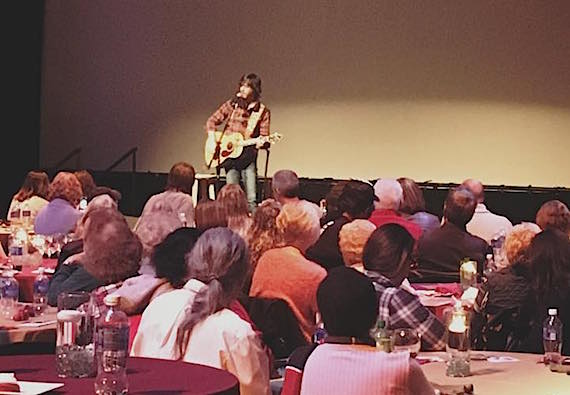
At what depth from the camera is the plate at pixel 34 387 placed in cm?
329

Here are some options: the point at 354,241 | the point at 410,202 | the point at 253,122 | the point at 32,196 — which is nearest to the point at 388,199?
the point at 410,202

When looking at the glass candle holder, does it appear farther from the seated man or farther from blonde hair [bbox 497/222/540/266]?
the seated man

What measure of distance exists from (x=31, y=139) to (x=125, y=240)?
12116 mm

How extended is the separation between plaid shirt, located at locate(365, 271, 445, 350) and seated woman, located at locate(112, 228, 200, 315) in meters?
0.79

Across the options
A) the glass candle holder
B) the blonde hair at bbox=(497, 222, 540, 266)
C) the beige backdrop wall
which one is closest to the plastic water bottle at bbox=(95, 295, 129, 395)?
the glass candle holder

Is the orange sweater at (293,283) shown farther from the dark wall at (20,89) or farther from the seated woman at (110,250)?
the dark wall at (20,89)

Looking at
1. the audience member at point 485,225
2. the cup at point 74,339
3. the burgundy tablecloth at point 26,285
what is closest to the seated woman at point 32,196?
the burgundy tablecloth at point 26,285

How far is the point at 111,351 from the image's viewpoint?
11.6 ft

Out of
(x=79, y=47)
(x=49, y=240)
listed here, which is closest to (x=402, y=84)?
(x=79, y=47)

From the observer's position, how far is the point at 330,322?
3520 millimetres

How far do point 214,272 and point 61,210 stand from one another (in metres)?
4.55

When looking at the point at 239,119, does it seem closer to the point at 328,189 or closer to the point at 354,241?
the point at 328,189

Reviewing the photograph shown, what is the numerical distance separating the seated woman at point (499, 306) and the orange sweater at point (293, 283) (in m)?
0.80

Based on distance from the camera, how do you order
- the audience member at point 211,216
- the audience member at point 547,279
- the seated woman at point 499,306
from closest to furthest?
the audience member at point 547,279 < the seated woman at point 499,306 < the audience member at point 211,216
